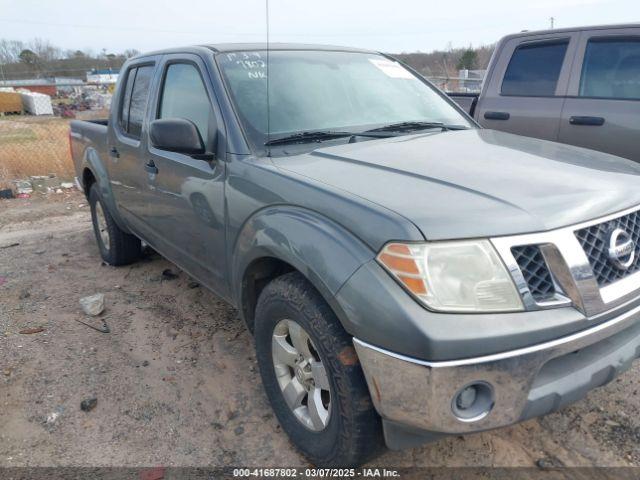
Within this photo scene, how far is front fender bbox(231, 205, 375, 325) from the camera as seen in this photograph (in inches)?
72.1

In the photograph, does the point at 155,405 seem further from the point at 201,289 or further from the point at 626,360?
the point at 626,360

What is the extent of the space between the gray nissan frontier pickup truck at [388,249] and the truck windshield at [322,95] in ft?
0.04

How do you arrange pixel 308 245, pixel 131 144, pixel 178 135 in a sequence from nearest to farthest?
pixel 308 245 < pixel 178 135 < pixel 131 144

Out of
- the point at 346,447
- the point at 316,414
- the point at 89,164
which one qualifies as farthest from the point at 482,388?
the point at 89,164

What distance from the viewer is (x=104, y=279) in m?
4.63

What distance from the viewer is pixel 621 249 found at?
6.28 ft

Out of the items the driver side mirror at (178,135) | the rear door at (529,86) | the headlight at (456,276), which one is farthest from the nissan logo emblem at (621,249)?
the rear door at (529,86)

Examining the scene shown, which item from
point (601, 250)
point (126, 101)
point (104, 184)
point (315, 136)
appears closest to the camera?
point (601, 250)

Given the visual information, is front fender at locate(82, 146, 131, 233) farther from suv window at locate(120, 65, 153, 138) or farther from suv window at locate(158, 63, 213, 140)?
suv window at locate(158, 63, 213, 140)

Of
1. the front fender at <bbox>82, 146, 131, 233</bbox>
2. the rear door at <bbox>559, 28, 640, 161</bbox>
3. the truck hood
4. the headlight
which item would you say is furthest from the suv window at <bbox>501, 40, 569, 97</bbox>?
the front fender at <bbox>82, 146, 131, 233</bbox>

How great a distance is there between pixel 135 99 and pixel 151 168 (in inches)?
33.1

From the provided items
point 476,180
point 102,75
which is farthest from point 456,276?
point 102,75

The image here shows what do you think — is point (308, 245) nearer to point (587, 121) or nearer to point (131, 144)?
point (131, 144)

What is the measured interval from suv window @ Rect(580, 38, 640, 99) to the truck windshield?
172 cm
